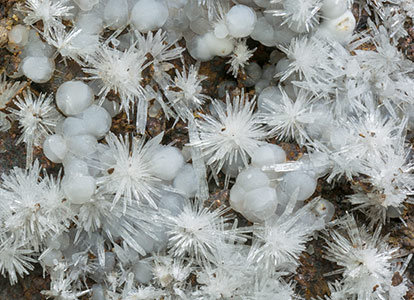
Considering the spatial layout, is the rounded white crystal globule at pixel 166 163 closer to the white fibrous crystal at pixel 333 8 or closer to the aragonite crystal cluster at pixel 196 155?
the aragonite crystal cluster at pixel 196 155

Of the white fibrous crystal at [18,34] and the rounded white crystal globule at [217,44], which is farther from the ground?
the rounded white crystal globule at [217,44]

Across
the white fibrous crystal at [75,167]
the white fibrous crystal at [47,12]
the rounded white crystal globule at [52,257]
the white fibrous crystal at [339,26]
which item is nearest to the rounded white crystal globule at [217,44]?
the white fibrous crystal at [339,26]

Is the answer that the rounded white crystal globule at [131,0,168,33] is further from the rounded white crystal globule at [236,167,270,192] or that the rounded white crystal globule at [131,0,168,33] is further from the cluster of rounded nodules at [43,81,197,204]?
the rounded white crystal globule at [236,167,270,192]

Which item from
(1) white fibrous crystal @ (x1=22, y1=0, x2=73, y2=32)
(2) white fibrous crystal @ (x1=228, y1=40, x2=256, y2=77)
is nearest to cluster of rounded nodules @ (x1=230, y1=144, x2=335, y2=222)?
(2) white fibrous crystal @ (x1=228, y1=40, x2=256, y2=77)

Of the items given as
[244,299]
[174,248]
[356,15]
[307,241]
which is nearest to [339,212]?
[307,241]

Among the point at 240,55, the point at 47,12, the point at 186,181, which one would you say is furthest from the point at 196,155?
the point at 47,12

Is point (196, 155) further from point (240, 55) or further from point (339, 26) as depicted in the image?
point (339, 26)
